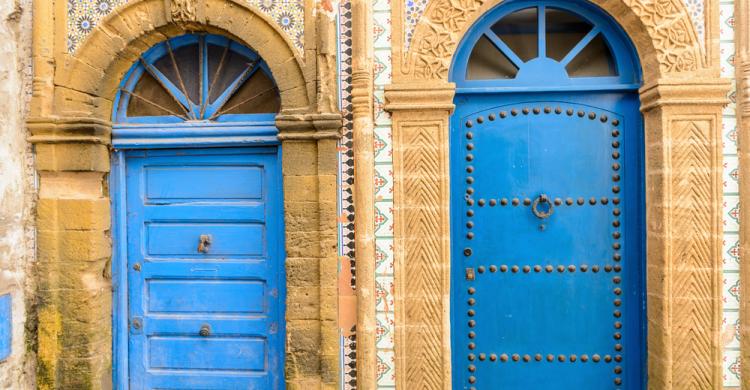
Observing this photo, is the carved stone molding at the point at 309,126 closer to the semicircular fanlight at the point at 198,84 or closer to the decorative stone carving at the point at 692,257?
the semicircular fanlight at the point at 198,84

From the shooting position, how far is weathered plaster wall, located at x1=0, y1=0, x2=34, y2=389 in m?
2.93

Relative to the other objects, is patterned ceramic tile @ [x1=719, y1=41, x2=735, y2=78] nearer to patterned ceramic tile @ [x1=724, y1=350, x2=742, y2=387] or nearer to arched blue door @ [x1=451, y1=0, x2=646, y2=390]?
arched blue door @ [x1=451, y1=0, x2=646, y2=390]

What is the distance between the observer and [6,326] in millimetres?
2938

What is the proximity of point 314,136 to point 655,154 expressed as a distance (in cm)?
206

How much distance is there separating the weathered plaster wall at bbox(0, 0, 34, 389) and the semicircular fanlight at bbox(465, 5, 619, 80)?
115 inches

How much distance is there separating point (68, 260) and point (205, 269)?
2.81ft

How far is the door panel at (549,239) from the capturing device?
118 inches

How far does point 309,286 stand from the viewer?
2916 millimetres

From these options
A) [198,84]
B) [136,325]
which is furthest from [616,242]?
[136,325]

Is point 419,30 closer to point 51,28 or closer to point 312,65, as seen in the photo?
point 312,65

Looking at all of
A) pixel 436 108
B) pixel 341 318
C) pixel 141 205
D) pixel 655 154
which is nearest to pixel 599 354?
pixel 655 154

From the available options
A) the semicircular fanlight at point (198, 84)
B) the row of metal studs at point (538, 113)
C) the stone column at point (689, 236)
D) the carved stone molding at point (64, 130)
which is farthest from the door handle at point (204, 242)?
the stone column at point (689, 236)

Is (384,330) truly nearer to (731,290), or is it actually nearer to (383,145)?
(383,145)

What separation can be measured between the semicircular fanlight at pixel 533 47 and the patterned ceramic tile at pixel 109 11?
113 centimetres
